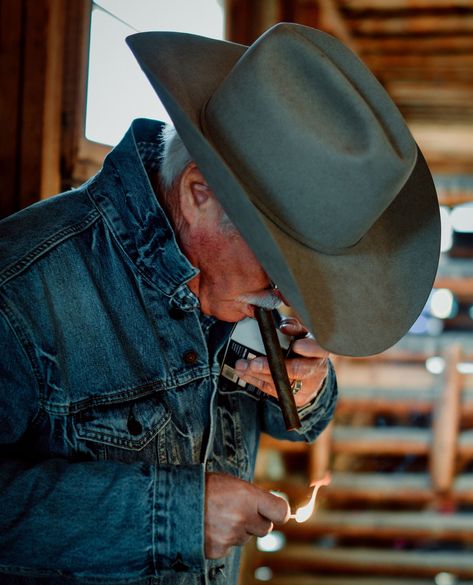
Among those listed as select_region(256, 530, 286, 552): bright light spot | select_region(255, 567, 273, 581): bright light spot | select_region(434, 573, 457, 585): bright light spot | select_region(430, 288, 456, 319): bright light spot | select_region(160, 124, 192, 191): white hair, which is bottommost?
select_region(434, 573, 457, 585): bright light spot

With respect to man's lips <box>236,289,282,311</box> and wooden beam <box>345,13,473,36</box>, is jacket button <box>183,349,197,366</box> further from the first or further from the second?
wooden beam <box>345,13,473,36</box>

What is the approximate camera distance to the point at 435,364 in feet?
16.0

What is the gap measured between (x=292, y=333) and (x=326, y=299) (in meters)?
0.39

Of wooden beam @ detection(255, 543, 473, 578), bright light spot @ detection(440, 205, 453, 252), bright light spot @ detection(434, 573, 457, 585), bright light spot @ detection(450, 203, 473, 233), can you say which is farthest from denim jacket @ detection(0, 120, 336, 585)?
bright light spot @ detection(434, 573, 457, 585)

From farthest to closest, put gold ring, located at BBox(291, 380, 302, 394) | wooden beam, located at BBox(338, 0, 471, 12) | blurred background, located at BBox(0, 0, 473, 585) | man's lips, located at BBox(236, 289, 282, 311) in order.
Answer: blurred background, located at BBox(0, 0, 473, 585) → wooden beam, located at BBox(338, 0, 471, 12) → gold ring, located at BBox(291, 380, 302, 394) → man's lips, located at BBox(236, 289, 282, 311)

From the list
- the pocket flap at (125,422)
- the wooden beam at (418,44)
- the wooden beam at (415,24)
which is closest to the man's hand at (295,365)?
the pocket flap at (125,422)

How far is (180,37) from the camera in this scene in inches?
60.9

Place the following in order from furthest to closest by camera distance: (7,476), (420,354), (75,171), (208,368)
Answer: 1. (420,354)
2. (75,171)
3. (208,368)
4. (7,476)

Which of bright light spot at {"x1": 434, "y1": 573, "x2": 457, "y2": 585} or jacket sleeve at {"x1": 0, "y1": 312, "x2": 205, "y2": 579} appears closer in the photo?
jacket sleeve at {"x1": 0, "y1": 312, "x2": 205, "y2": 579}

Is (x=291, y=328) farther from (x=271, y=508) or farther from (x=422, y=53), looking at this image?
(x=422, y=53)

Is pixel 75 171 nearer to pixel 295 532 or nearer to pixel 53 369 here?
pixel 53 369

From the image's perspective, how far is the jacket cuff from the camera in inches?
53.1

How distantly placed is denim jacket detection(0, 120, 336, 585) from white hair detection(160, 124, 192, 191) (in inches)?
2.1

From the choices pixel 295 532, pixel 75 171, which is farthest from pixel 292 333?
pixel 295 532
